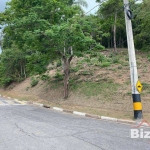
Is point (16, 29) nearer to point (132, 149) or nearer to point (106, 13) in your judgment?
point (132, 149)

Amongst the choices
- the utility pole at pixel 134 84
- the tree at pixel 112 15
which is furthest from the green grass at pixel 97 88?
the tree at pixel 112 15

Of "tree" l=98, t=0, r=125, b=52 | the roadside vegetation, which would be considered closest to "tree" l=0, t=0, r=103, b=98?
the roadside vegetation

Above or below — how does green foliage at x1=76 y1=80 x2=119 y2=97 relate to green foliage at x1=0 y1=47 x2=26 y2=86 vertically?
below

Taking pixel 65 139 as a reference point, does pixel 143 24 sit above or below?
above

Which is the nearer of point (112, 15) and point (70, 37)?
point (70, 37)

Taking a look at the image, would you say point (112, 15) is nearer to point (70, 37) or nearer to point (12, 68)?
point (70, 37)

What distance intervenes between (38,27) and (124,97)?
7613 mm

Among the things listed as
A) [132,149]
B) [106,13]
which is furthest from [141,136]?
[106,13]

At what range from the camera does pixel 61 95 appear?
18.3 meters

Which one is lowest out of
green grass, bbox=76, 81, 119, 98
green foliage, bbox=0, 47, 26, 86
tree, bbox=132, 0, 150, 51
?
green grass, bbox=76, 81, 119, 98

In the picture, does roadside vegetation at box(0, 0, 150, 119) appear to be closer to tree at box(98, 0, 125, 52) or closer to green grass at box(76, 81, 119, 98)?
green grass at box(76, 81, 119, 98)

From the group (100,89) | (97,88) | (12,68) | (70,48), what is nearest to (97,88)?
(97,88)

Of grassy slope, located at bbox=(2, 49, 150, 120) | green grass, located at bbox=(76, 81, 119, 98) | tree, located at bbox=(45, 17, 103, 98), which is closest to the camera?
grassy slope, located at bbox=(2, 49, 150, 120)

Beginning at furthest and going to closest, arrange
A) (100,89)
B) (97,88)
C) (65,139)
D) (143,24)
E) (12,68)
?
1. (12,68)
2. (143,24)
3. (97,88)
4. (100,89)
5. (65,139)
